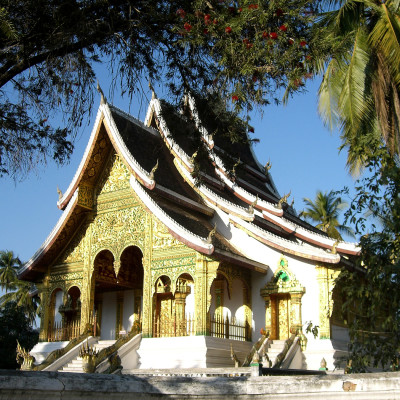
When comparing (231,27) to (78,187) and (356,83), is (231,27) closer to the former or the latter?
(356,83)

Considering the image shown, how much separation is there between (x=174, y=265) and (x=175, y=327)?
1.41 metres

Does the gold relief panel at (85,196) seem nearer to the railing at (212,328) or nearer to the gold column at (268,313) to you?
the railing at (212,328)

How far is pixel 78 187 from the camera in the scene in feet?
50.2

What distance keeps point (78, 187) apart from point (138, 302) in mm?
3643

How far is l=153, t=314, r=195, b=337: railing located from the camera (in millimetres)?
13195

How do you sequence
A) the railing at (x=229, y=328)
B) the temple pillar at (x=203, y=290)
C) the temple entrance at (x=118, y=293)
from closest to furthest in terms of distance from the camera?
the temple pillar at (x=203, y=290) → the railing at (x=229, y=328) → the temple entrance at (x=118, y=293)

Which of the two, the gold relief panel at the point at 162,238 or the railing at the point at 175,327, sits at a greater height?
the gold relief panel at the point at 162,238

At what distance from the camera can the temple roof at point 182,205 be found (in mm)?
13219

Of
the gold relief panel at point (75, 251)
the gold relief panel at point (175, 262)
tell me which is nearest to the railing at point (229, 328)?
the gold relief panel at point (175, 262)

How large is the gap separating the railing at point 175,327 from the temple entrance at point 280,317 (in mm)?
1940

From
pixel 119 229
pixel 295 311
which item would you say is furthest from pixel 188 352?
pixel 119 229

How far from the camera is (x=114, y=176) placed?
1541cm

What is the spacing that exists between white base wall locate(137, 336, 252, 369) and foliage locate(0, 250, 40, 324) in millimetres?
17273

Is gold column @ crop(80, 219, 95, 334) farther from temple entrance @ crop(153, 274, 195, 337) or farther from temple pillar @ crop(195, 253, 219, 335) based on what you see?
temple pillar @ crop(195, 253, 219, 335)
